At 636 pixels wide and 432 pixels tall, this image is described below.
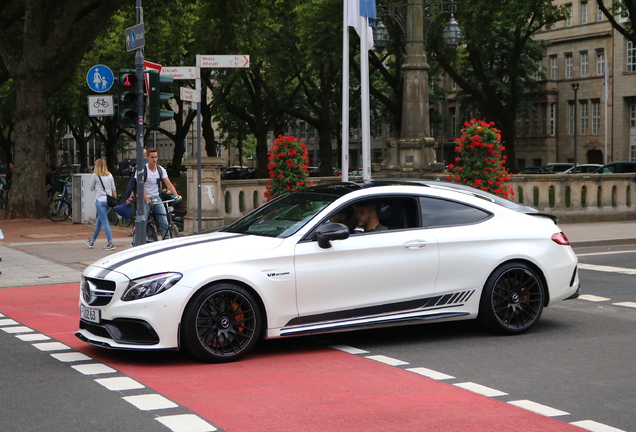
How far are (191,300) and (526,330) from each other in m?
3.32

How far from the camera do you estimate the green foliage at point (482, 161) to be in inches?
845

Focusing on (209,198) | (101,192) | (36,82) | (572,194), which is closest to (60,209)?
(36,82)

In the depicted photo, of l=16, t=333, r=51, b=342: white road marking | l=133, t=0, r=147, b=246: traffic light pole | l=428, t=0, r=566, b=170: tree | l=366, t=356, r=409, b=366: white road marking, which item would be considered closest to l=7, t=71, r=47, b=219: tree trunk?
l=133, t=0, r=147, b=246: traffic light pole

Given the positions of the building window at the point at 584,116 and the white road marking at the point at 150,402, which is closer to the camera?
the white road marking at the point at 150,402

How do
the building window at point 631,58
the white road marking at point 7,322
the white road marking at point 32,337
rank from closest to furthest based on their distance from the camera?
the white road marking at point 32,337, the white road marking at point 7,322, the building window at point 631,58

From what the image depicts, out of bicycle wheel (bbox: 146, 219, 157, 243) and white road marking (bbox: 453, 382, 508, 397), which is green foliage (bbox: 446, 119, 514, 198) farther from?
white road marking (bbox: 453, 382, 508, 397)

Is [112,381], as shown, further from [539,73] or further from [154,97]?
[539,73]

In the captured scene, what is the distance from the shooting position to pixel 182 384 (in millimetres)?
7004

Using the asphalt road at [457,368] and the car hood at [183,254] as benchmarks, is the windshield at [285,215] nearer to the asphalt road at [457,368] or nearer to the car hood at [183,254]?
the car hood at [183,254]

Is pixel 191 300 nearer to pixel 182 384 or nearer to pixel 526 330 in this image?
pixel 182 384

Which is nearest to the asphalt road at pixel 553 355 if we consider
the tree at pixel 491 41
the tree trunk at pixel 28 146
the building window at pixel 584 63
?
the tree trunk at pixel 28 146

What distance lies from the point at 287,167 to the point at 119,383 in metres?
14.1

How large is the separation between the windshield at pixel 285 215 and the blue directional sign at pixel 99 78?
731cm

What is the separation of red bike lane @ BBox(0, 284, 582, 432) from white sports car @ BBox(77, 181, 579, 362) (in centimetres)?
26
